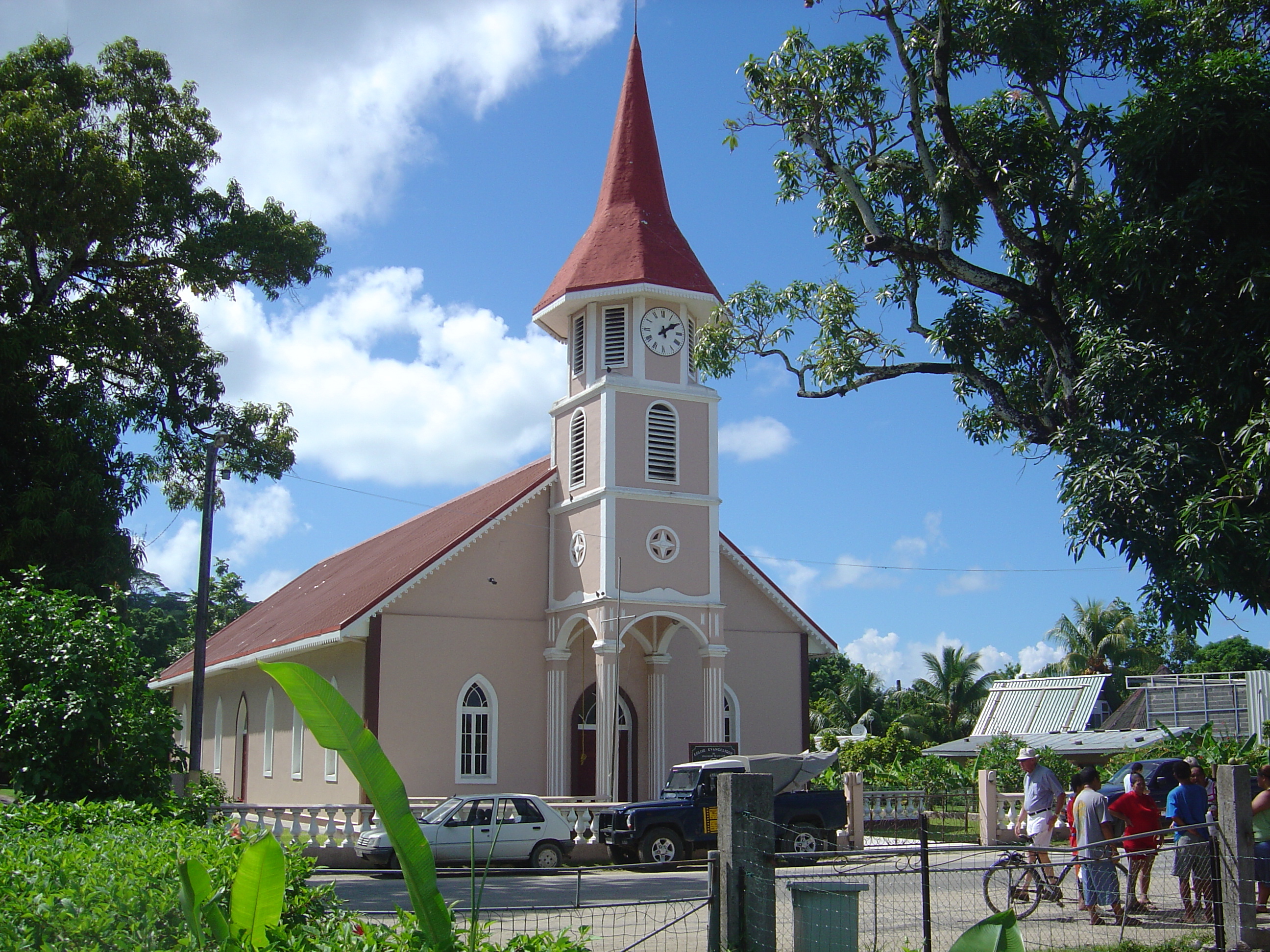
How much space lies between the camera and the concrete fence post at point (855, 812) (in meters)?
22.7

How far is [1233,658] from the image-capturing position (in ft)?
249

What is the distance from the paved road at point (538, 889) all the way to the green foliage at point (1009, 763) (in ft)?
42.1

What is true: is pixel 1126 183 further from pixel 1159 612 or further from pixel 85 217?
pixel 85 217

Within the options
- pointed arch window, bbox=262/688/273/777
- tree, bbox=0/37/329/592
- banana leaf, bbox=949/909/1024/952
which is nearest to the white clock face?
tree, bbox=0/37/329/592

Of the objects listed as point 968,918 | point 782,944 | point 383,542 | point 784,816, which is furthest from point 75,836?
point 383,542

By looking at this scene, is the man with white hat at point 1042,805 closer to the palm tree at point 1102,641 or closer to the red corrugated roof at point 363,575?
the red corrugated roof at point 363,575

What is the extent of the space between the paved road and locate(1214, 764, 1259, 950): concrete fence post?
6.29 m

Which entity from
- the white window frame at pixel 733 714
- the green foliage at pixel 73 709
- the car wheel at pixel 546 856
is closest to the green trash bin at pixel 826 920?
the green foliage at pixel 73 709

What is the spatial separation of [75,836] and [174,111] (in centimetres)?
2338

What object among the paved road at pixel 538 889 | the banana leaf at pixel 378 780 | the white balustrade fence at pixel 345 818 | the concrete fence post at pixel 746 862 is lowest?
the paved road at pixel 538 889

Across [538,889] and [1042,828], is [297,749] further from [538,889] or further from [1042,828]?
[1042,828]

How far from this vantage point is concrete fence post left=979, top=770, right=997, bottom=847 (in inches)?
880

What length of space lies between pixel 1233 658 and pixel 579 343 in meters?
63.8

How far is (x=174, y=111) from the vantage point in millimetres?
26234
